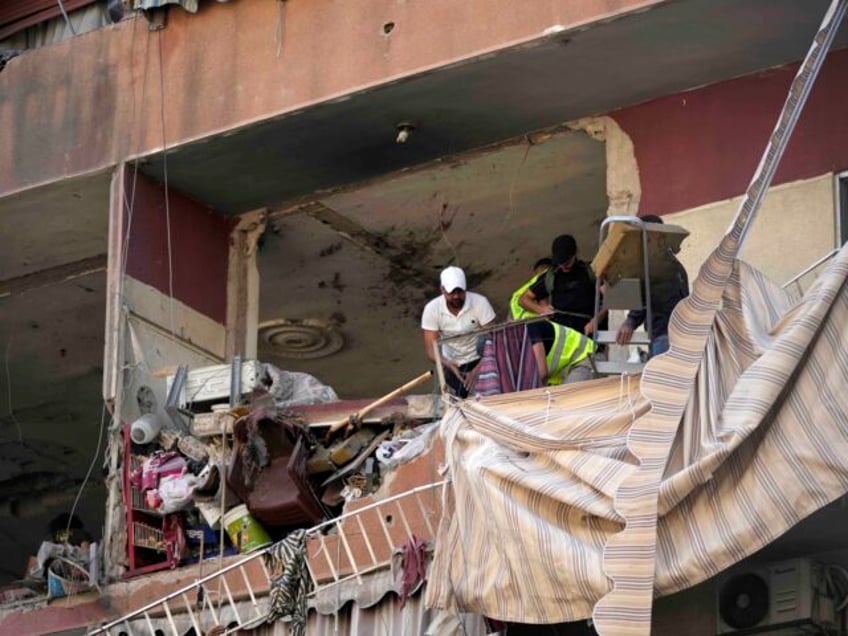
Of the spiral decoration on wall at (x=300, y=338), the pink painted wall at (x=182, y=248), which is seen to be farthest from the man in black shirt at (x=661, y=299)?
the spiral decoration on wall at (x=300, y=338)

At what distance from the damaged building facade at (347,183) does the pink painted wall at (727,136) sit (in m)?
0.02

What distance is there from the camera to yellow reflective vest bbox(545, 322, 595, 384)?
16.0 m

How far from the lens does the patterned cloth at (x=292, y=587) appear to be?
16.0 m

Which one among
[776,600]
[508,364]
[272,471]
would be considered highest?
[508,364]

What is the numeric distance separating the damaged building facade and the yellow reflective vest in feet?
3.12

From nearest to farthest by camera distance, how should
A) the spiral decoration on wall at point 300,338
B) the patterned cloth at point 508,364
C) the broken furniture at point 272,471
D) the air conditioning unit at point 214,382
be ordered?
1. the patterned cloth at point 508,364
2. the broken furniture at point 272,471
3. the air conditioning unit at point 214,382
4. the spiral decoration on wall at point 300,338

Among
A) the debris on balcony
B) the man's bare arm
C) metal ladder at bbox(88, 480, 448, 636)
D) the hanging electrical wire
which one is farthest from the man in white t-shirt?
the hanging electrical wire

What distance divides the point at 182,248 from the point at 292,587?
4.69m

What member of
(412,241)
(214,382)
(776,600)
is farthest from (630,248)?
(412,241)

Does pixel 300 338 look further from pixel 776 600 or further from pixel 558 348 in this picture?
pixel 776 600

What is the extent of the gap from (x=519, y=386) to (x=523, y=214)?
16.9 ft

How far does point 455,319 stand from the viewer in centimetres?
1744

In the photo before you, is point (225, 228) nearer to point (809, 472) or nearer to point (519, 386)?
point (519, 386)

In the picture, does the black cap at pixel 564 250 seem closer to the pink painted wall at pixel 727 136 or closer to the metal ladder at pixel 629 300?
the pink painted wall at pixel 727 136
